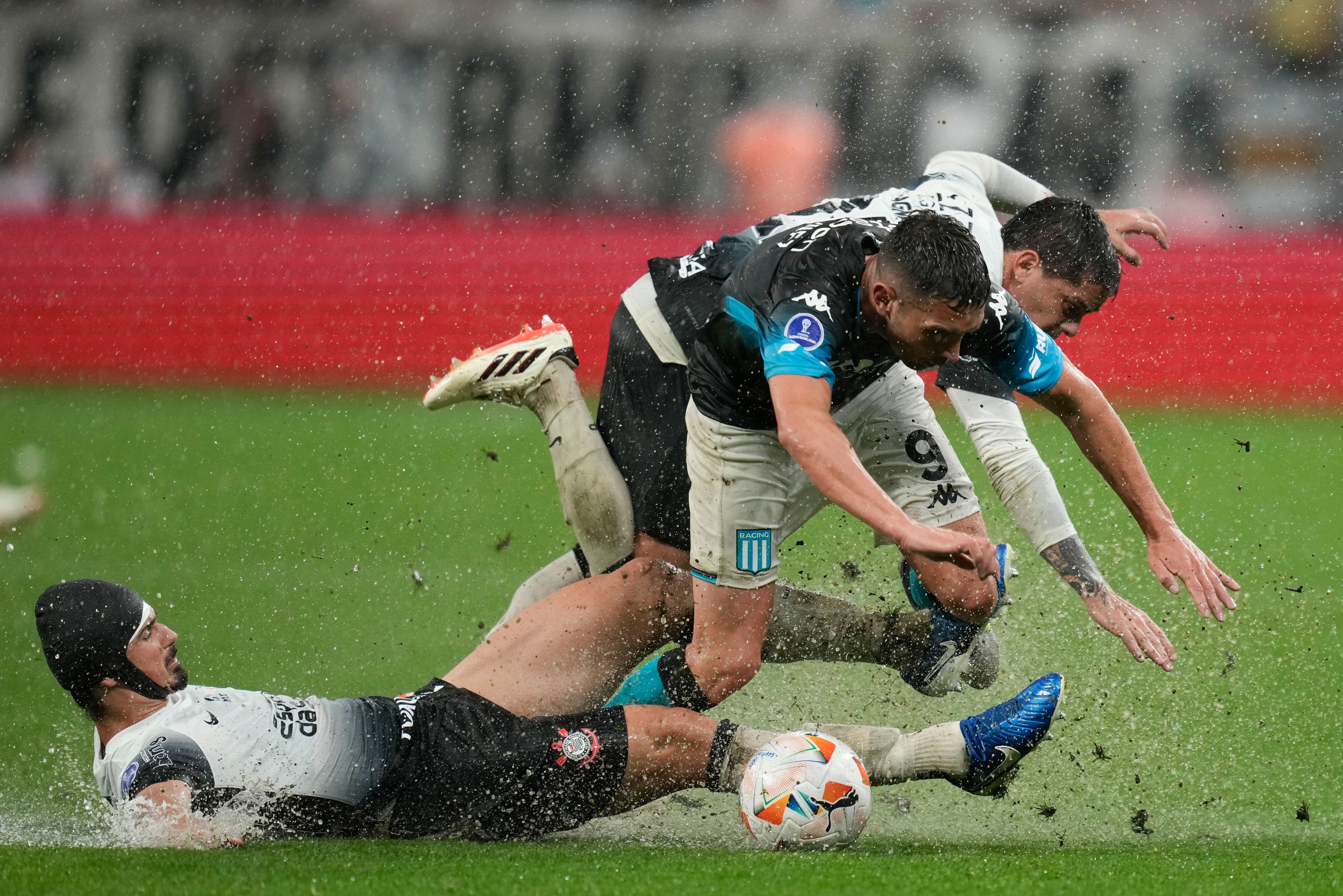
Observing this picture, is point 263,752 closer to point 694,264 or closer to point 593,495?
point 593,495

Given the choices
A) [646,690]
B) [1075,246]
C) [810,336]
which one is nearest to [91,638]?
[646,690]

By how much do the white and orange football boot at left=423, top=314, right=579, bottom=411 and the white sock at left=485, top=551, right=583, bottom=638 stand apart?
0.61 metres

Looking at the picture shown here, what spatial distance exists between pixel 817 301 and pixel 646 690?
1.42 meters

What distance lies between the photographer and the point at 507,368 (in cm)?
546

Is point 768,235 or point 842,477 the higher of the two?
point 768,235

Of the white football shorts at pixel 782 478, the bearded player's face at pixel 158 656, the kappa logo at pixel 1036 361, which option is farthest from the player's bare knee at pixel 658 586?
the bearded player's face at pixel 158 656

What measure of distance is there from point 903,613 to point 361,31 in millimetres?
11327

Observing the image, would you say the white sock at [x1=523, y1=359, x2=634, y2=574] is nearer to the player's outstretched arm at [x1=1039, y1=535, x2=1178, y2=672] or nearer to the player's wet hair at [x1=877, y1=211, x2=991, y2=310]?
the player's outstretched arm at [x1=1039, y1=535, x2=1178, y2=672]

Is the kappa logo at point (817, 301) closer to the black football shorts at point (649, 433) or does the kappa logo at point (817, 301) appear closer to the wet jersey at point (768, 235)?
the wet jersey at point (768, 235)

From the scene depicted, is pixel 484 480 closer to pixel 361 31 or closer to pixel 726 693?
pixel 726 693

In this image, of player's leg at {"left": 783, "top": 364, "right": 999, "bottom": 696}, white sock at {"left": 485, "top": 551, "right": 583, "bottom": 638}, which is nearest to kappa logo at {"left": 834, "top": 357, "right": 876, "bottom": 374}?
player's leg at {"left": 783, "top": 364, "right": 999, "bottom": 696}

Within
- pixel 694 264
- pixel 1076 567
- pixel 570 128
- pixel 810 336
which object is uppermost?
pixel 570 128

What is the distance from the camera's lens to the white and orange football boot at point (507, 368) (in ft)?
17.9

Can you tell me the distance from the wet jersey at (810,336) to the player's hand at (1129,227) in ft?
3.52
